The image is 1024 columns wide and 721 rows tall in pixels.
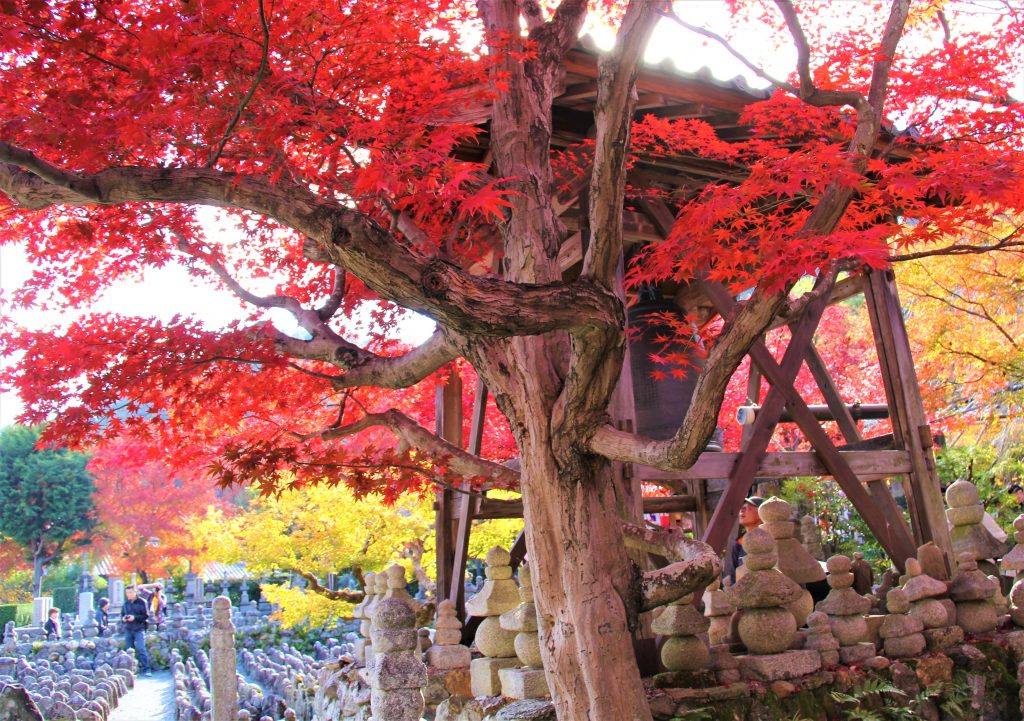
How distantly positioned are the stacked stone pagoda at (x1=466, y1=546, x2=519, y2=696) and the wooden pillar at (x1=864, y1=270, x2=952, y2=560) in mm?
4068

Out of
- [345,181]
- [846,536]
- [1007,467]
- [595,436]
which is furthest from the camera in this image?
[846,536]

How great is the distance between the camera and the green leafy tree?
34625 mm

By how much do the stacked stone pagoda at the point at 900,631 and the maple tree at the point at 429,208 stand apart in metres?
3.04

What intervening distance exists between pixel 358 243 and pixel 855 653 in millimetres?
5100

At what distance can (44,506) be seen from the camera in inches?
1387

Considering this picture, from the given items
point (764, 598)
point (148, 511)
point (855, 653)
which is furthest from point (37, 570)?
point (855, 653)

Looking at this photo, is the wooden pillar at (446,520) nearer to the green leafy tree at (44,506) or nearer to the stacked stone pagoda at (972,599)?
the stacked stone pagoda at (972,599)

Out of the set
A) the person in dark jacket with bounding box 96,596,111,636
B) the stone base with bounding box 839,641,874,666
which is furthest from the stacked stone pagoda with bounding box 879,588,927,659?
the person in dark jacket with bounding box 96,596,111,636

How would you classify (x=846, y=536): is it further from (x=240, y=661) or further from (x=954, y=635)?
(x=240, y=661)

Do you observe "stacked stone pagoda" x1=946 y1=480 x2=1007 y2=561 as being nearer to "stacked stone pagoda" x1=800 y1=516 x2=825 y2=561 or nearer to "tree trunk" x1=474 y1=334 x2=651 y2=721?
"stacked stone pagoda" x1=800 y1=516 x2=825 y2=561

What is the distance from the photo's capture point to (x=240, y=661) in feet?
63.0

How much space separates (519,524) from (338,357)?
Answer: 41.1 feet

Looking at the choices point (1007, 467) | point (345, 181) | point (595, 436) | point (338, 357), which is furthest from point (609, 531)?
point (1007, 467)

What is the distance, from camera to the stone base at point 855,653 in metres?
6.50
